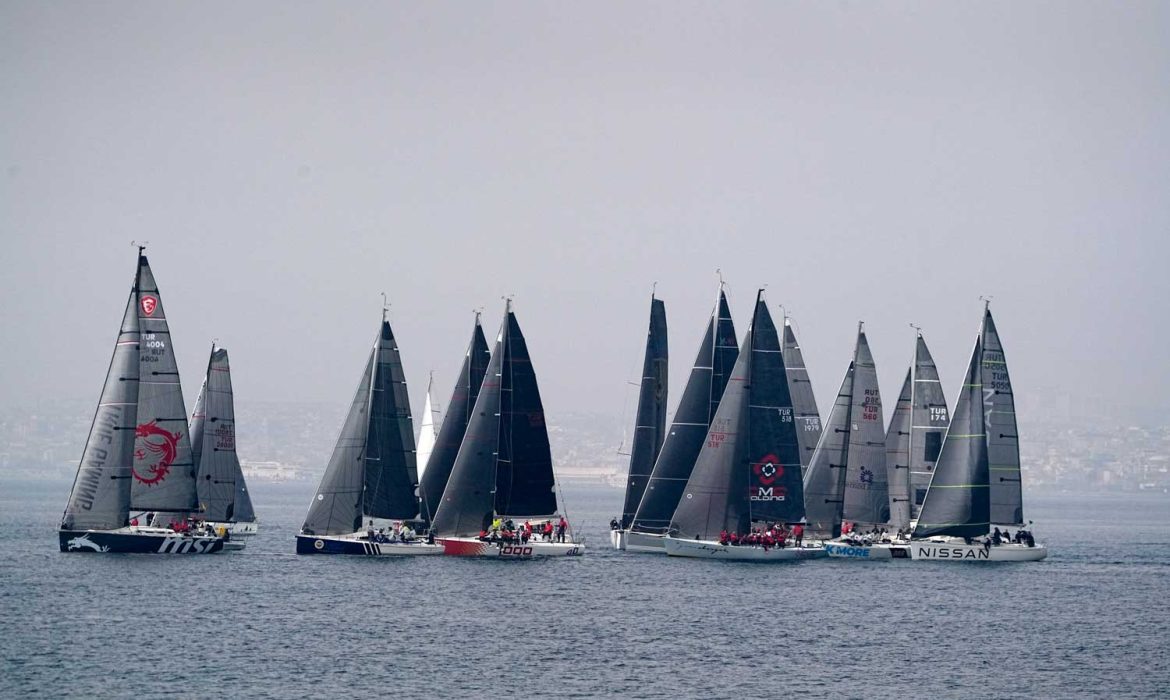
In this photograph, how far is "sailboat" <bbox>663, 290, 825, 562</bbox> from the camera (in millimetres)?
77875

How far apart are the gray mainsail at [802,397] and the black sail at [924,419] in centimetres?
531

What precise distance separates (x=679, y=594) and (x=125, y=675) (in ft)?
89.9

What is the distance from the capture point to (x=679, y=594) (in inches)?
2660

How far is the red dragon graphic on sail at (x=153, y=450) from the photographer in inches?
2904

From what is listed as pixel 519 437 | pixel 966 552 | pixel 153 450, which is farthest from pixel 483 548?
pixel 966 552

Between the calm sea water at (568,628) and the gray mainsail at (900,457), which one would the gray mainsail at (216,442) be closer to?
the calm sea water at (568,628)

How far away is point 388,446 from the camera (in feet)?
255

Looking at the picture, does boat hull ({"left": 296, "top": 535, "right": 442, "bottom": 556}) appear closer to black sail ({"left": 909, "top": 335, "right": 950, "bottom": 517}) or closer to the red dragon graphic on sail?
the red dragon graphic on sail

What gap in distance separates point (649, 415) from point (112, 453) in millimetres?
28282

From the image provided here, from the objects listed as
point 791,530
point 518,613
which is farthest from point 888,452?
point 518,613

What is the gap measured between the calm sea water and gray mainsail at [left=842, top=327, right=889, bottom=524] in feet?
15.9

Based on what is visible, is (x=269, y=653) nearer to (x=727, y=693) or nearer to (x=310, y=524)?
(x=727, y=693)

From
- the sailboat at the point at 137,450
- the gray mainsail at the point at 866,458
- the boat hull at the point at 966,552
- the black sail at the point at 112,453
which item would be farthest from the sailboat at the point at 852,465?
the black sail at the point at 112,453

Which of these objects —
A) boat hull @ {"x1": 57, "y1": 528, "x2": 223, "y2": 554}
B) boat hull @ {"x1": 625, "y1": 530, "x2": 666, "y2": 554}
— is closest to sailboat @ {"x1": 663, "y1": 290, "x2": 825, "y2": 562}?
boat hull @ {"x1": 625, "y1": 530, "x2": 666, "y2": 554}
